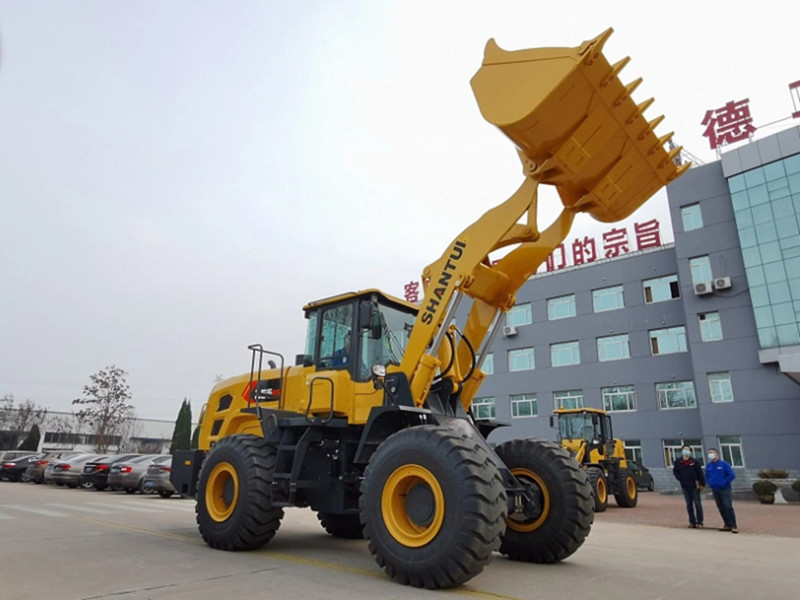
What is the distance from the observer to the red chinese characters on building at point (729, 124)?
88.5 ft

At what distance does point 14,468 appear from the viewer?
78.1ft

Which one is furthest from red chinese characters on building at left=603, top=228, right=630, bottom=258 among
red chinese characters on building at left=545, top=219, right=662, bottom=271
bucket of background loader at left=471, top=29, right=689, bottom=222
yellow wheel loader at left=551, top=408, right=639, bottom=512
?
bucket of background loader at left=471, top=29, right=689, bottom=222

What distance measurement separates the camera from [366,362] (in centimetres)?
665

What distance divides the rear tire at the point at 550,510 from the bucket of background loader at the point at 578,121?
9.70 ft

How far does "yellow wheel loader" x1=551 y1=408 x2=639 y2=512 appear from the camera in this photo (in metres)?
15.8

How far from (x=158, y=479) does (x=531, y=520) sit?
13.4 m

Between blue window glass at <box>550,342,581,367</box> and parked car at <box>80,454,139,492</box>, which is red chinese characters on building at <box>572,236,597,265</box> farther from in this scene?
parked car at <box>80,454,139,492</box>

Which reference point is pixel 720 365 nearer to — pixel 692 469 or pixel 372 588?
pixel 692 469

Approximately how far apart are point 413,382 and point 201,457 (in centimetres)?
387

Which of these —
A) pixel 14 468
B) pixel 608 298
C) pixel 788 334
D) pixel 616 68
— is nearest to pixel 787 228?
pixel 788 334

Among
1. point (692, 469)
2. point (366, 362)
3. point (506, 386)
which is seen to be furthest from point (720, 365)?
point (366, 362)

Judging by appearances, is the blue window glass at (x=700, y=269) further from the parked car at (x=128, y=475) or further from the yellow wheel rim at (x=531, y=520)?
the parked car at (x=128, y=475)

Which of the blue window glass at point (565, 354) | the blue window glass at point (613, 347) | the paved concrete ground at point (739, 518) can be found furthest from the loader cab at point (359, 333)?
the blue window glass at point (565, 354)

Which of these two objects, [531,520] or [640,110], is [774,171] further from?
[531,520]
